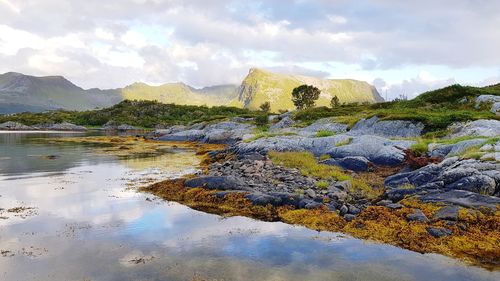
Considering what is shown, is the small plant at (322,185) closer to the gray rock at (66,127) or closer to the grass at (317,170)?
the grass at (317,170)

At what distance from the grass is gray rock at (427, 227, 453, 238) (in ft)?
19.9

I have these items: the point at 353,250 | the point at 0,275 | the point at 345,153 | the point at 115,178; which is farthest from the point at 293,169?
the point at 0,275

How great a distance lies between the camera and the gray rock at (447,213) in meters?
17.3

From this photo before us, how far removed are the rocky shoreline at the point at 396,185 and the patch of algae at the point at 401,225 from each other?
5cm

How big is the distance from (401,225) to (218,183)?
→ 1163 centimetres

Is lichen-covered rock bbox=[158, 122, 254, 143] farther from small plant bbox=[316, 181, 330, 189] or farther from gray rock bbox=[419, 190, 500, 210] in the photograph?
gray rock bbox=[419, 190, 500, 210]

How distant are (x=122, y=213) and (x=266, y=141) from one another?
2921 cm

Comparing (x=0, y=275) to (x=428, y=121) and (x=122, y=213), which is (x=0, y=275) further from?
(x=428, y=121)

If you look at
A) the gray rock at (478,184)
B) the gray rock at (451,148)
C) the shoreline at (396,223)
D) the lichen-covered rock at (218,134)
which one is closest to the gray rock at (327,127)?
the lichen-covered rock at (218,134)

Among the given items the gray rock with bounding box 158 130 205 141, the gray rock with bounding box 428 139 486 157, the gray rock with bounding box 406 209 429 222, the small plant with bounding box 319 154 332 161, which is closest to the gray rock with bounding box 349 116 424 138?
the gray rock with bounding box 428 139 486 157

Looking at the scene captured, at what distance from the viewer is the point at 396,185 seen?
24.8 m

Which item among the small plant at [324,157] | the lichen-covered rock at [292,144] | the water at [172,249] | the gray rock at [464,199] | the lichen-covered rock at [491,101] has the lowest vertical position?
the water at [172,249]

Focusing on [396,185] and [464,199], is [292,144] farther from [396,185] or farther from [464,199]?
[464,199]

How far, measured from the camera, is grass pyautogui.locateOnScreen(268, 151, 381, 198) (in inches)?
940
